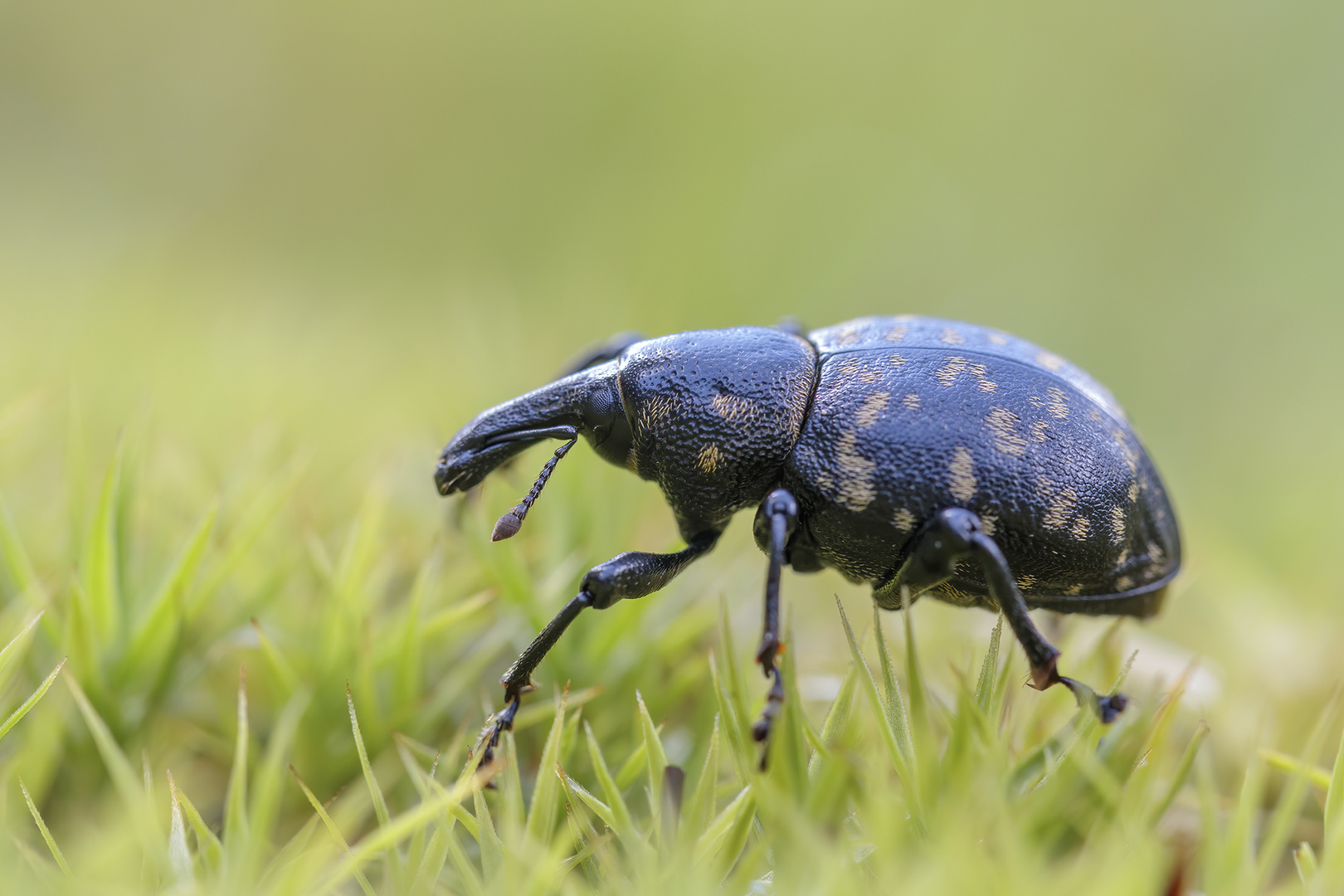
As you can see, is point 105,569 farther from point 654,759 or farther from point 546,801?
point 654,759

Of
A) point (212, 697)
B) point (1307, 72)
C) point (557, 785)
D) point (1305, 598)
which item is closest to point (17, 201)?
point (212, 697)

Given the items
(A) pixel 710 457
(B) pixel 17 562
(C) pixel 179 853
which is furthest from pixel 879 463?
(B) pixel 17 562

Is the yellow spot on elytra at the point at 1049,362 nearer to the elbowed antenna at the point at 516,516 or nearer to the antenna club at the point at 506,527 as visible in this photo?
the elbowed antenna at the point at 516,516

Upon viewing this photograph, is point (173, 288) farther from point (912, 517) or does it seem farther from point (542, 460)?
point (912, 517)

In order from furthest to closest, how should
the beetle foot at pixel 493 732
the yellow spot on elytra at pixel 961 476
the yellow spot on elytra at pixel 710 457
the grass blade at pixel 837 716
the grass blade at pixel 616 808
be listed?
the yellow spot on elytra at pixel 710 457
the yellow spot on elytra at pixel 961 476
the beetle foot at pixel 493 732
the grass blade at pixel 837 716
the grass blade at pixel 616 808

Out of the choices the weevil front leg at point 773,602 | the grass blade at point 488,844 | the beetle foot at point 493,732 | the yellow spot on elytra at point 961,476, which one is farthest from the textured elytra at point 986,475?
the grass blade at point 488,844
